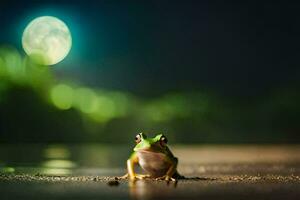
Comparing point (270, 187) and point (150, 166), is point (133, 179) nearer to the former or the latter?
point (150, 166)

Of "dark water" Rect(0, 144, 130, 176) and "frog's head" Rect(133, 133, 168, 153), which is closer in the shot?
"frog's head" Rect(133, 133, 168, 153)

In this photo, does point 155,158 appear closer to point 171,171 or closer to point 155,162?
point 155,162

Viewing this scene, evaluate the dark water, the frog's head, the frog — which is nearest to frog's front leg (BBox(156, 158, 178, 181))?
the frog

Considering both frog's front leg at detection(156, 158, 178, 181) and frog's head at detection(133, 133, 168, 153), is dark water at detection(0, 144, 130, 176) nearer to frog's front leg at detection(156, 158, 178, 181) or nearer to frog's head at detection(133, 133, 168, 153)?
frog's front leg at detection(156, 158, 178, 181)

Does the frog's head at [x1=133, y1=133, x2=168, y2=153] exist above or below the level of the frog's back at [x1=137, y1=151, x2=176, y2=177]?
above

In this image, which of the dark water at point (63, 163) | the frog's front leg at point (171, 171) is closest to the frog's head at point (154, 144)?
the frog's front leg at point (171, 171)

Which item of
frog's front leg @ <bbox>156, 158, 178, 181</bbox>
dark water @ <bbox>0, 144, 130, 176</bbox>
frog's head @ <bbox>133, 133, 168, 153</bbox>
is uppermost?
dark water @ <bbox>0, 144, 130, 176</bbox>

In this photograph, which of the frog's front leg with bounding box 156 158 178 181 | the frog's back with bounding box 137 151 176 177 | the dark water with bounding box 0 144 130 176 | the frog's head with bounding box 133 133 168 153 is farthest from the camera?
the dark water with bounding box 0 144 130 176

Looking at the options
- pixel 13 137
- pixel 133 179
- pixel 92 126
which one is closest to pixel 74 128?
pixel 92 126

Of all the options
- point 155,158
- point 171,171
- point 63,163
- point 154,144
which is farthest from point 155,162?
point 63,163
